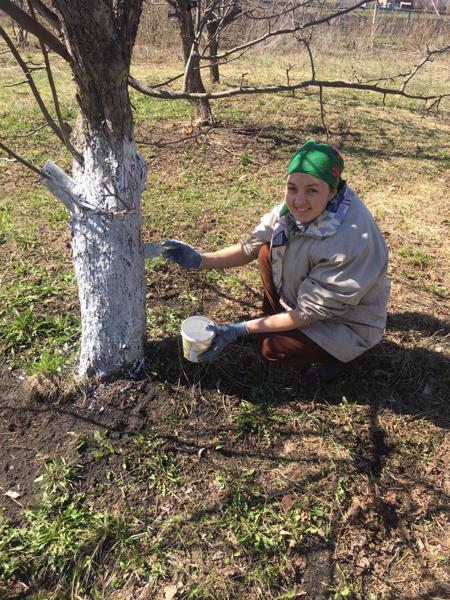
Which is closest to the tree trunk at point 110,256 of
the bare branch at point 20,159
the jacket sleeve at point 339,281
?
the bare branch at point 20,159

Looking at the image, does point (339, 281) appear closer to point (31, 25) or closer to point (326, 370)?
point (326, 370)

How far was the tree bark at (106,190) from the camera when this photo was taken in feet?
4.71

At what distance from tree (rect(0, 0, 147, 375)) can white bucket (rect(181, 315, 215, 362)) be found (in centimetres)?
21

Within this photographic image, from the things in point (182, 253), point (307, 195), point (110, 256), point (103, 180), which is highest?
point (103, 180)

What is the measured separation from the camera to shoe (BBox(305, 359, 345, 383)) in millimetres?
2248

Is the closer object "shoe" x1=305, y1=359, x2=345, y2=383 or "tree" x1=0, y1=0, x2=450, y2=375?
"tree" x1=0, y1=0, x2=450, y2=375

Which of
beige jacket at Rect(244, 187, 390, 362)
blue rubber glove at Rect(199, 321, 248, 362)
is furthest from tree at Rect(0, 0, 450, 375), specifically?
beige jacket at Rect(244, 187, 390, 362)

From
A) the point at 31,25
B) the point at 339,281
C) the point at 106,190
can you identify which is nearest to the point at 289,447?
the point at 339,281

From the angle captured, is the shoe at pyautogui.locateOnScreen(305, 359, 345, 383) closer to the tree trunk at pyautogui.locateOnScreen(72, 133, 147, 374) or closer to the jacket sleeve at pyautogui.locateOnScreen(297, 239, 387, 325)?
the jacket sleeve at pyautogui.locateOnScreen(297, 239, 387, 325)

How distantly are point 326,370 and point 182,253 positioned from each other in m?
0.88

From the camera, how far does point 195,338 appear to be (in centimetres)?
197

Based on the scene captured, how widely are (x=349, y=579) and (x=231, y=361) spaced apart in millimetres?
1020

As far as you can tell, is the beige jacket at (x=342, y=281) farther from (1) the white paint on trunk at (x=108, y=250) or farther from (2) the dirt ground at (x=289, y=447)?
(1) the white paint on trunk at (x=108, y=250)

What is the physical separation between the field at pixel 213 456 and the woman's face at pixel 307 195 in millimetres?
772
